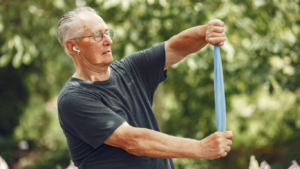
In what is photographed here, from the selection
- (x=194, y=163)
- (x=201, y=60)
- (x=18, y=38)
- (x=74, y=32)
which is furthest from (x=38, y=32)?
(x=194, y=163)

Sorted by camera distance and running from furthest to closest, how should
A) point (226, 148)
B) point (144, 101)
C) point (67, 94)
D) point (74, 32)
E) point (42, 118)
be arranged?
point (42, 118) → point (144, 101) → point (74, 32) → point (67, 94) → point (226, 148)

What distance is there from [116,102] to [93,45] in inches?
13.1

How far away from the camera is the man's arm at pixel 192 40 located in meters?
1.67

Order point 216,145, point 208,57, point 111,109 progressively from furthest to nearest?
point 208,57
point 111,109
point 216,145

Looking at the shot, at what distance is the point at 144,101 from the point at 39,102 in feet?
25.2

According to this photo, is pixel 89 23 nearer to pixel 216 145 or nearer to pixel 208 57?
pixel 216 145

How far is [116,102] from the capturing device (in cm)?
165

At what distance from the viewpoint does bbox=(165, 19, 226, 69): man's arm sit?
1668mm

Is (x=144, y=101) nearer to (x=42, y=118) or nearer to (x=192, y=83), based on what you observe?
(x=192, y=83)

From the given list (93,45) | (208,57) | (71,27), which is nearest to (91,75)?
(93,45)

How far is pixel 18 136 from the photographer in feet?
24.7

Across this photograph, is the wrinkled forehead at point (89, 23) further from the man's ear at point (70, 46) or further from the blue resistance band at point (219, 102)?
the blue resistance band at point (219, 102)

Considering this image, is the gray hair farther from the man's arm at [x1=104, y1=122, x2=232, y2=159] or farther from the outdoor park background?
the outdoor park background

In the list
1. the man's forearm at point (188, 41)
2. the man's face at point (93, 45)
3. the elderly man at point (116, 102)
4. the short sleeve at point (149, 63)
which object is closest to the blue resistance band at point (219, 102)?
the elderly man at point (116, 102)
